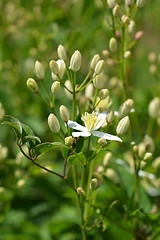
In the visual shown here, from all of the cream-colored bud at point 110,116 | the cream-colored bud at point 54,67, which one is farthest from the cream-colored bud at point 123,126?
the cream-colored bud at point 54,67

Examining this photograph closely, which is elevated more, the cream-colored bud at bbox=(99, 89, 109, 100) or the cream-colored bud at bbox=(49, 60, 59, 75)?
the cream-colored bud at bbox=(49, 60, 59, 75)

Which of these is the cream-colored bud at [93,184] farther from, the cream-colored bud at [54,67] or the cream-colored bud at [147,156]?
the cream-colored bud at [54,67]

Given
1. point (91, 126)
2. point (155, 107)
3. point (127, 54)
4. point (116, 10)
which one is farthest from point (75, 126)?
point (155, 107)

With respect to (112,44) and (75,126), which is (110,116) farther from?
(112,44)

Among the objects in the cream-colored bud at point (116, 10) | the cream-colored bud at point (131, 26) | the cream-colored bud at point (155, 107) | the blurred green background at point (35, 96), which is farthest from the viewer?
the blurred green background at point (35, 96)

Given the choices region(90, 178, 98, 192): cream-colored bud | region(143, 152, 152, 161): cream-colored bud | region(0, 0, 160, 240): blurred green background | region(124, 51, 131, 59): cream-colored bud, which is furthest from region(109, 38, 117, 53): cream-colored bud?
region(0, 0, 160, 240): blurred green background

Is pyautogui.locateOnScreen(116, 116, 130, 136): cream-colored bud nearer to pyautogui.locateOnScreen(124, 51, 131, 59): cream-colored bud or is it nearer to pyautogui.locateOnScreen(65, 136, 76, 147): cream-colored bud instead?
pyautogui.locateOnScreen(65, 136, 76, 147): cream-colored bud

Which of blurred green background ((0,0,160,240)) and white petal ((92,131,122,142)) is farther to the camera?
blurred green background ((0,0,160,240))

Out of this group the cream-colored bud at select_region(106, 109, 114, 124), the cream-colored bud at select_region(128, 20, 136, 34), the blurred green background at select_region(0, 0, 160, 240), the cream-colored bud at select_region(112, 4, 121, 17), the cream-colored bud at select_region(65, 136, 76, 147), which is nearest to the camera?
the cream-colored bud at select_region(65, 136, 76, 147)
